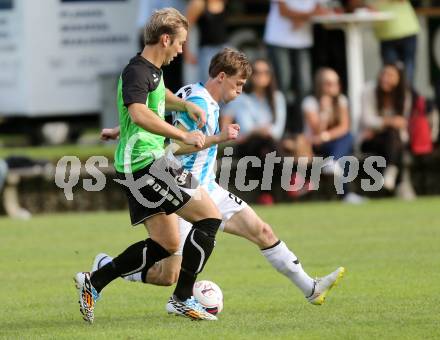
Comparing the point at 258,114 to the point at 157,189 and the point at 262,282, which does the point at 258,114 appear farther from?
the point at 157,189

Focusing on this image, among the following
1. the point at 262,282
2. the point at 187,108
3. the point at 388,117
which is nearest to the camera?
the point at 187,108

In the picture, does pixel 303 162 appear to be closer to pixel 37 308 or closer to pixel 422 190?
pixel 422 190

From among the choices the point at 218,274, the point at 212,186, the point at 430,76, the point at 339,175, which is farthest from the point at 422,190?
the point at 212,186

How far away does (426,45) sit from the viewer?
63.5 feet

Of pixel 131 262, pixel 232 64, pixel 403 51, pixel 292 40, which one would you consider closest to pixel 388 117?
pixel 403 51

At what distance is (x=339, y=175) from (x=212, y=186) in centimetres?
844

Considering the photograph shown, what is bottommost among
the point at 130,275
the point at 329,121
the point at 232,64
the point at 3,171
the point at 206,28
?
the point at 3,171

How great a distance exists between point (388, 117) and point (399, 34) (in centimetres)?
136

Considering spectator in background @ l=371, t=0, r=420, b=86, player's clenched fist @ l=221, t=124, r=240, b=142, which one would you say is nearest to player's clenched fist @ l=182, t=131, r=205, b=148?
player's clenched fist @ l=221, t=124, r=240, b=142

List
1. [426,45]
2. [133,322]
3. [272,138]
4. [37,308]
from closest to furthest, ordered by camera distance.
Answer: [133,322]
[37,308]
[272,138]
[426,45]

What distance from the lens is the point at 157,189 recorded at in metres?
7.75

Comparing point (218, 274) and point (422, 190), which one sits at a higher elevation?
point (218, 274)

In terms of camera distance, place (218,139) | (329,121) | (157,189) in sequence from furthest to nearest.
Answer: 1. (329,121)
2. (157,189)
3. (218,139)

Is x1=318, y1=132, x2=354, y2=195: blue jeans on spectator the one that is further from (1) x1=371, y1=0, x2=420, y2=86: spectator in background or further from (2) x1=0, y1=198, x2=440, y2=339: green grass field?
(1) x1=371, y1=0, x2=420, y2=86: spectator in background
